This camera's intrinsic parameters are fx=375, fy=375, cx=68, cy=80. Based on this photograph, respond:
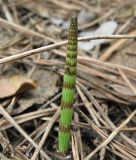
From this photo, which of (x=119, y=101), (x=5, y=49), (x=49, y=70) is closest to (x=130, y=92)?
(x=119, y=101)

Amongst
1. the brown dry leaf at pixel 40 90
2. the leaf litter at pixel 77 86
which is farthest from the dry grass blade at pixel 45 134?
the brown dry leaf at pixel 40 90

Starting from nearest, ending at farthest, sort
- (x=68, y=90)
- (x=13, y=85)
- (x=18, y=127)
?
1. (x=68, y=90)
2. (x=18, y=127)
3. (x=13, y=85)

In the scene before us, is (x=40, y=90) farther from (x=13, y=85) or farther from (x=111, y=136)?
(x=111, y=136)

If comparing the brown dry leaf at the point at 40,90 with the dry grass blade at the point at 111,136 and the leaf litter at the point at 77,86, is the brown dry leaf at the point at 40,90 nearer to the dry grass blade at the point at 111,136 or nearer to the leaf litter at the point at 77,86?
the leaf litter at the point at 77,86

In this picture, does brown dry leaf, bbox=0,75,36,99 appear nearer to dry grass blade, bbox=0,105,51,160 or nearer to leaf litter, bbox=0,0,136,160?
leaf litter, bbox=0,0,136,160

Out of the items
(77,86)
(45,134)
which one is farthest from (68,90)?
(77,86)

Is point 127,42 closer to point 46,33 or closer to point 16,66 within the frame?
point 46,33

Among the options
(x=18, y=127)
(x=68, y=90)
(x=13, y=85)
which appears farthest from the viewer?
(x=13, y=85)
